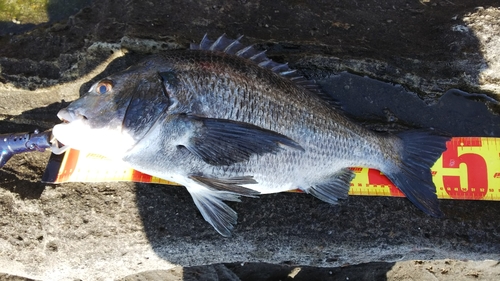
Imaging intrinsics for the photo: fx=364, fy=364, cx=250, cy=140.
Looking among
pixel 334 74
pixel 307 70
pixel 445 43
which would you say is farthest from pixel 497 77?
pixel 307 70

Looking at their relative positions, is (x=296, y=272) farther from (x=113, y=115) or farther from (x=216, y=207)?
(x=113, y=115)

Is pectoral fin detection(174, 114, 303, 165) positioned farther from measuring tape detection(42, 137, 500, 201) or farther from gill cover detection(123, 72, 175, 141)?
measuring tape detection(42, 137, 500, 201)

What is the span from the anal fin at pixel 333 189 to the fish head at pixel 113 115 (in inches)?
48.4

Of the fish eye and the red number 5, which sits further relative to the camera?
the red number 5

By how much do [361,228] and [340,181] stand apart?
39 centimetres

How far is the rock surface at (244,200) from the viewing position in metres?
2.65

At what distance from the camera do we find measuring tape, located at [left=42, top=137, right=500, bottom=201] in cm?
271

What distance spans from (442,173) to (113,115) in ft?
8.09

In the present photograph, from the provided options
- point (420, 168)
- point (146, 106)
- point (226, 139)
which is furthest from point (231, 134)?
point (420, 168)

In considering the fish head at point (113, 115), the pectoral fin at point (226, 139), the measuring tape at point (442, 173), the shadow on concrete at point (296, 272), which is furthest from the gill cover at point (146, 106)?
the shadow on concrete at point (296, 272)

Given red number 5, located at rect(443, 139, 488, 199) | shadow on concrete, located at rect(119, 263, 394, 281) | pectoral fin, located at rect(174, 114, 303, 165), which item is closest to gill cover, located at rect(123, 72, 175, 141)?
pectoral fin, located at rect(174, 114, 303, 165)

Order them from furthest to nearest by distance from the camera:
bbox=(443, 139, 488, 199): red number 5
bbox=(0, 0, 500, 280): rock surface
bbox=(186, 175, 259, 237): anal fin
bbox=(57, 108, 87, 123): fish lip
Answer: bbox=(443, 139, 488, 199): red number 5, bbox=(0, 0, 500, 280): rock surface, bbox=(186, 175, 259, 237): anal fin, bbox=(57, 108, 87, 123): fish lip

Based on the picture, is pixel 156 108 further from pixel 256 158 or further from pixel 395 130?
pixel 395 130

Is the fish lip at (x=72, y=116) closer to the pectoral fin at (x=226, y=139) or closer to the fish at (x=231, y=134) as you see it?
the fish at (x=231, y=134)
